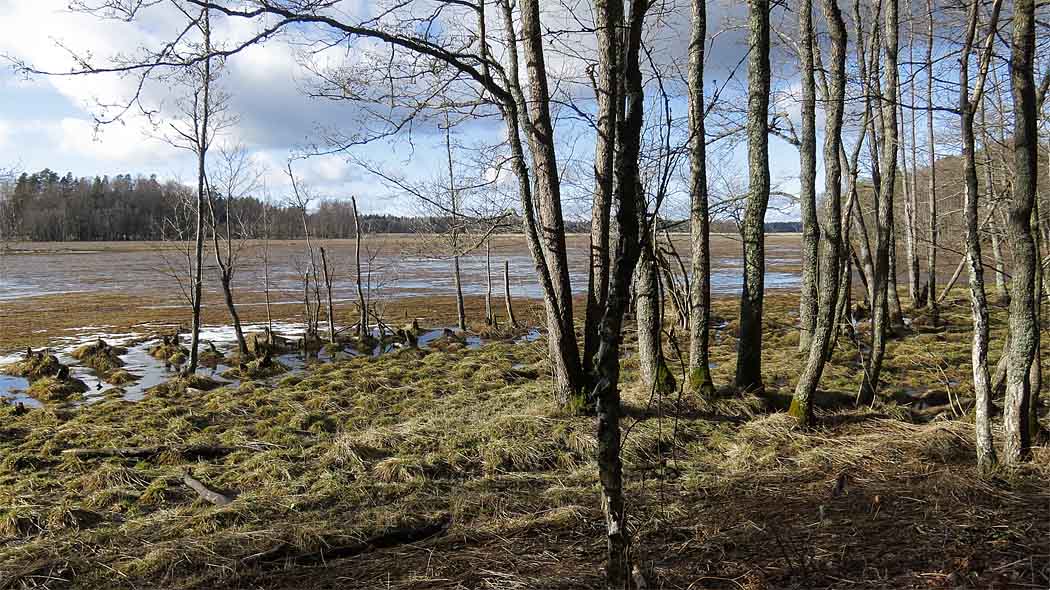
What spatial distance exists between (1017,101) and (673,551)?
3.74m

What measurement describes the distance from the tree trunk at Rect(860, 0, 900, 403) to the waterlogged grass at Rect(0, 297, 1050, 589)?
15.9 inches

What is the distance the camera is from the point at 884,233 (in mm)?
8914

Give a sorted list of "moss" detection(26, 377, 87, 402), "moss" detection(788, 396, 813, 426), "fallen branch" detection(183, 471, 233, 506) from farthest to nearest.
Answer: "moss" detection(26, 377, 87, 402)
"moss" detection(788, 396, 813, 426)
"fallen branch" detection(183, 471, 233, 506)

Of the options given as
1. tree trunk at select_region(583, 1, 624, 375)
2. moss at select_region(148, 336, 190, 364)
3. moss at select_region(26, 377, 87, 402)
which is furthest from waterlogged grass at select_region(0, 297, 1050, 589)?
moss at select_region(148, 336, 190, 364)

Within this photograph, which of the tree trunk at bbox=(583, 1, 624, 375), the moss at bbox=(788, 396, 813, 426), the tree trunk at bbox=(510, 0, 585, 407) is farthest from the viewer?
the tree trunk at bbox=(510, 0, 585, 407)

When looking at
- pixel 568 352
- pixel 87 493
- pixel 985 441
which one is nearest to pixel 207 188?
pixel 87 493

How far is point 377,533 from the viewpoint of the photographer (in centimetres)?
449

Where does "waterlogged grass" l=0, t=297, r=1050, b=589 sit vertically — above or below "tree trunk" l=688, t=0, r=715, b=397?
below

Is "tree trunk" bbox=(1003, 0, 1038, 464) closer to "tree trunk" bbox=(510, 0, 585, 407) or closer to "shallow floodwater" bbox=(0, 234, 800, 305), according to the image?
"tree trunk" bbox=(510, 0, 585, 407)

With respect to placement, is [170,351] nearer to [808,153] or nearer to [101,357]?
[101,357]

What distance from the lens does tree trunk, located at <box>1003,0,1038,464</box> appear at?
4.42m

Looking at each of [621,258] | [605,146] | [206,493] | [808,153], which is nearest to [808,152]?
[808,153]

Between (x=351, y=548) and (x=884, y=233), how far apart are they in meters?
7.90

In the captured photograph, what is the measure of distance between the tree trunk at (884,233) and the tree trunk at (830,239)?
0.63 m
